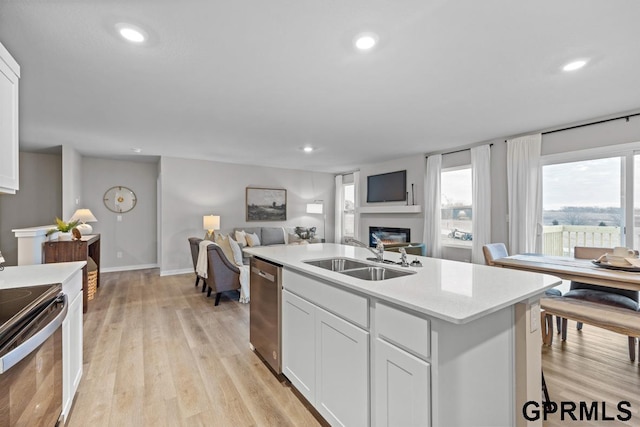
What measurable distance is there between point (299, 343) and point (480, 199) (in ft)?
12.9

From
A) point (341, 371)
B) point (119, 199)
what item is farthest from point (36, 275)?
point (119, 199)

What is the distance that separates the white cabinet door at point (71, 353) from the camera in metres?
1.61

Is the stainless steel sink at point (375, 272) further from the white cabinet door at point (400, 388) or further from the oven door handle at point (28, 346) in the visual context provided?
the oven door handle at point (28, 346)

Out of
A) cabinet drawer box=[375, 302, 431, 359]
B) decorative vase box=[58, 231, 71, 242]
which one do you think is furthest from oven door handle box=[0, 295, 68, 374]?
decorative vase box=[58, 231, 71, 242]

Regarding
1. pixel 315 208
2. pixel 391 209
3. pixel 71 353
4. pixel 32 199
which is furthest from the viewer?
pixel 315 208

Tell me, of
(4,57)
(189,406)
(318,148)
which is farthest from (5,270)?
(318,148)

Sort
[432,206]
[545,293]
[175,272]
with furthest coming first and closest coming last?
[175,272] → [432,206] → [545,293]

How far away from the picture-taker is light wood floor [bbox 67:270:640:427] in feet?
5.86

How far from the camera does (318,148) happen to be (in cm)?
508

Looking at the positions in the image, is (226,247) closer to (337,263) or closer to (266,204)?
(337,263)

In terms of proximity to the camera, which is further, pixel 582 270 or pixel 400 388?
pixel 582 270

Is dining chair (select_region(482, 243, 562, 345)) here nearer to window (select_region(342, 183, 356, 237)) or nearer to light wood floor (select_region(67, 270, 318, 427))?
light wood floor (select_region(67, 270, 318, 427))

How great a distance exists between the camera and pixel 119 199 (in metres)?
6.16

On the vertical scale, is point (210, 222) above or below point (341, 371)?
above
